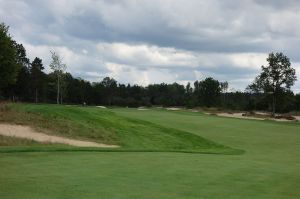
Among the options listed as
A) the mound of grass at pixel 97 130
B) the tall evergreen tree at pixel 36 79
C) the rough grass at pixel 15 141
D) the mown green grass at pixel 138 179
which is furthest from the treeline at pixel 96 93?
the mown green grass at pixel 138 179

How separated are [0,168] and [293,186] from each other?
22.4ft

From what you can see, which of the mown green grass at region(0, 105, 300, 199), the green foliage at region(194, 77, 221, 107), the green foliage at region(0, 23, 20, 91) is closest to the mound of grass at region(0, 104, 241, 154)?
the mown green grass at region(0, 105, 300, 199)

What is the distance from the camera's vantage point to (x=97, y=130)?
90.5 ft

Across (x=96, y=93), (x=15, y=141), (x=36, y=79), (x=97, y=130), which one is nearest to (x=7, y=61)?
(x=97, y=130)

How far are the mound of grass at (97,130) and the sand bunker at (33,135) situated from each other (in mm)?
837

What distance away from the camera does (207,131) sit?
3684 cm

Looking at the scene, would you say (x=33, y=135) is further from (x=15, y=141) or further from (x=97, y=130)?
(x=97, y=130)

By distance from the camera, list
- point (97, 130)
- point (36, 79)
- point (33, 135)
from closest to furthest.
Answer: point (33, 135), point (97, 130), point (36, 79)

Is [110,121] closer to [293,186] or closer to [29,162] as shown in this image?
[29,162]

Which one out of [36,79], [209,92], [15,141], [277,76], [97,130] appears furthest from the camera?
[209,92]

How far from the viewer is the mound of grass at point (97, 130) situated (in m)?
26.3

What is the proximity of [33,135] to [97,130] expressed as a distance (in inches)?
163

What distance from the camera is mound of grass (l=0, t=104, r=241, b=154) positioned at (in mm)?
26266

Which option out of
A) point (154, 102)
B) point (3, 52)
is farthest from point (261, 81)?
point (154, 102)
